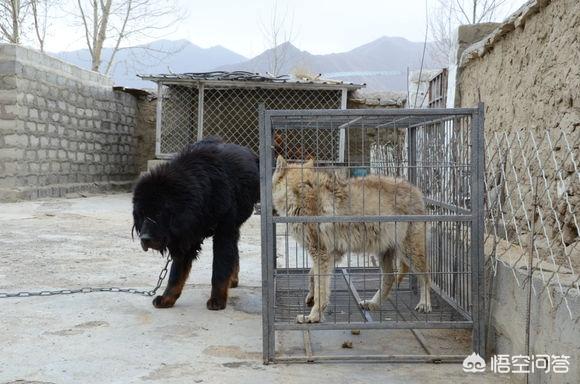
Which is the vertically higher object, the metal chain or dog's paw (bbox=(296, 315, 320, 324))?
dog's paw (bbox=(296, 315, 320, 324))

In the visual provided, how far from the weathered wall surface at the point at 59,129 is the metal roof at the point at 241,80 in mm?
1885

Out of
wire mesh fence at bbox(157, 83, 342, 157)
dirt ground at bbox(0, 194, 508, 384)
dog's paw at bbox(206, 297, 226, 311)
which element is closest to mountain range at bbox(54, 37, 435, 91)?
wire mesh fence at bbox(157, 83, 342, 157)

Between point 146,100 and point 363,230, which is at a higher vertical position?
point 146,100

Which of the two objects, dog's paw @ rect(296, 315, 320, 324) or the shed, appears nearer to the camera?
dog's paw @ rect(296, 315, 320, 324)

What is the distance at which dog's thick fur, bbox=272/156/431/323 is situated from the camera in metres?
3.61

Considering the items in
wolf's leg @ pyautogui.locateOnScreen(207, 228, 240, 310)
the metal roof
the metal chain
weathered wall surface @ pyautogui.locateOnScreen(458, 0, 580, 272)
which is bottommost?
the metal chain

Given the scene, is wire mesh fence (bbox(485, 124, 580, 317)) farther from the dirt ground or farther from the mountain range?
the mountain range

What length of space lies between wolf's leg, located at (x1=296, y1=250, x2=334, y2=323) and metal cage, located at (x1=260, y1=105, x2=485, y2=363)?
2 cm

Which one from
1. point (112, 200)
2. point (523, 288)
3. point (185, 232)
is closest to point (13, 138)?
point (112, 200)

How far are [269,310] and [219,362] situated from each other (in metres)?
0.40

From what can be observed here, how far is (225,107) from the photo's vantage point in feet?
45.9

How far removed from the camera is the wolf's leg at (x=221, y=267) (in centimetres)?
432

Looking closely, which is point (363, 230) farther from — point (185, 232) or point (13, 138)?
point (13, 138)

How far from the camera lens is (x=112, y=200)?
1250 cm
